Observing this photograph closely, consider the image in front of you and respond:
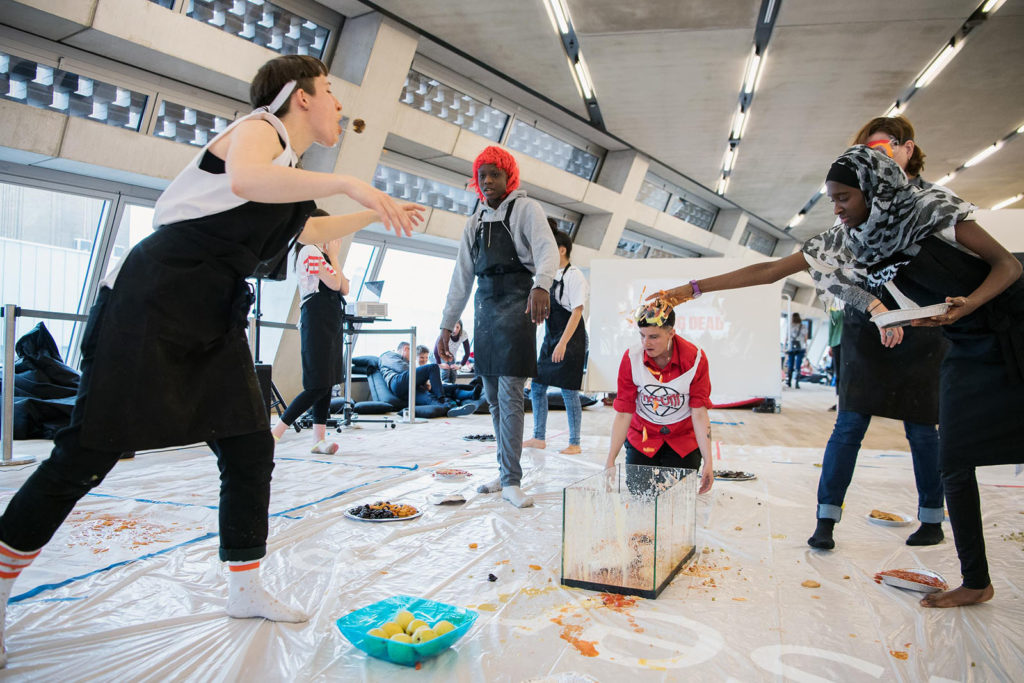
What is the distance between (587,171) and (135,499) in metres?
10.4

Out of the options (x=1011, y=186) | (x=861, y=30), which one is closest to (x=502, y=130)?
(x=861, y=30)

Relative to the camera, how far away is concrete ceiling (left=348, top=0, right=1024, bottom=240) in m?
6.58

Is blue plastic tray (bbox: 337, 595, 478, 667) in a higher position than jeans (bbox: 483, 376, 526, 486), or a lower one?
lower

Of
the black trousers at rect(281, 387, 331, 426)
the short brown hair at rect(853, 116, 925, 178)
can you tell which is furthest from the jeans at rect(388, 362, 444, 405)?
the short brown hair at rect(853, 116, 925, 178)

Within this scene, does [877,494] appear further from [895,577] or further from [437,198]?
[437,198]

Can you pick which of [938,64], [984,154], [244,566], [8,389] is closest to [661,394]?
[244,566]

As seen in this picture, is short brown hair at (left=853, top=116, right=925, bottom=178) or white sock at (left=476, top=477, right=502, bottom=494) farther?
white sock at (left=476, top=477, right=502, bottom=494)

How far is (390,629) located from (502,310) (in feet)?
5.93

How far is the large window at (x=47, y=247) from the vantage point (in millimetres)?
5770

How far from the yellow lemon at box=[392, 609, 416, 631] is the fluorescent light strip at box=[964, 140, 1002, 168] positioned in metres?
13.4

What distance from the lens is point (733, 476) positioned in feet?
11.7

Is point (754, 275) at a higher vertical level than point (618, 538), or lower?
higher

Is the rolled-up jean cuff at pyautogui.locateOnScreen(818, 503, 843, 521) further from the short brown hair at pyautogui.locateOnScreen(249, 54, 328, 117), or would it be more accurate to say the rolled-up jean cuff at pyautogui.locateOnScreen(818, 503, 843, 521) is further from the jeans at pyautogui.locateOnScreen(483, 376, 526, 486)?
the short brown hair at pyautogui.locateOnScreen(249, 54, 328, 117)

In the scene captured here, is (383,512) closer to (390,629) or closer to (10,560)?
(390,629)
